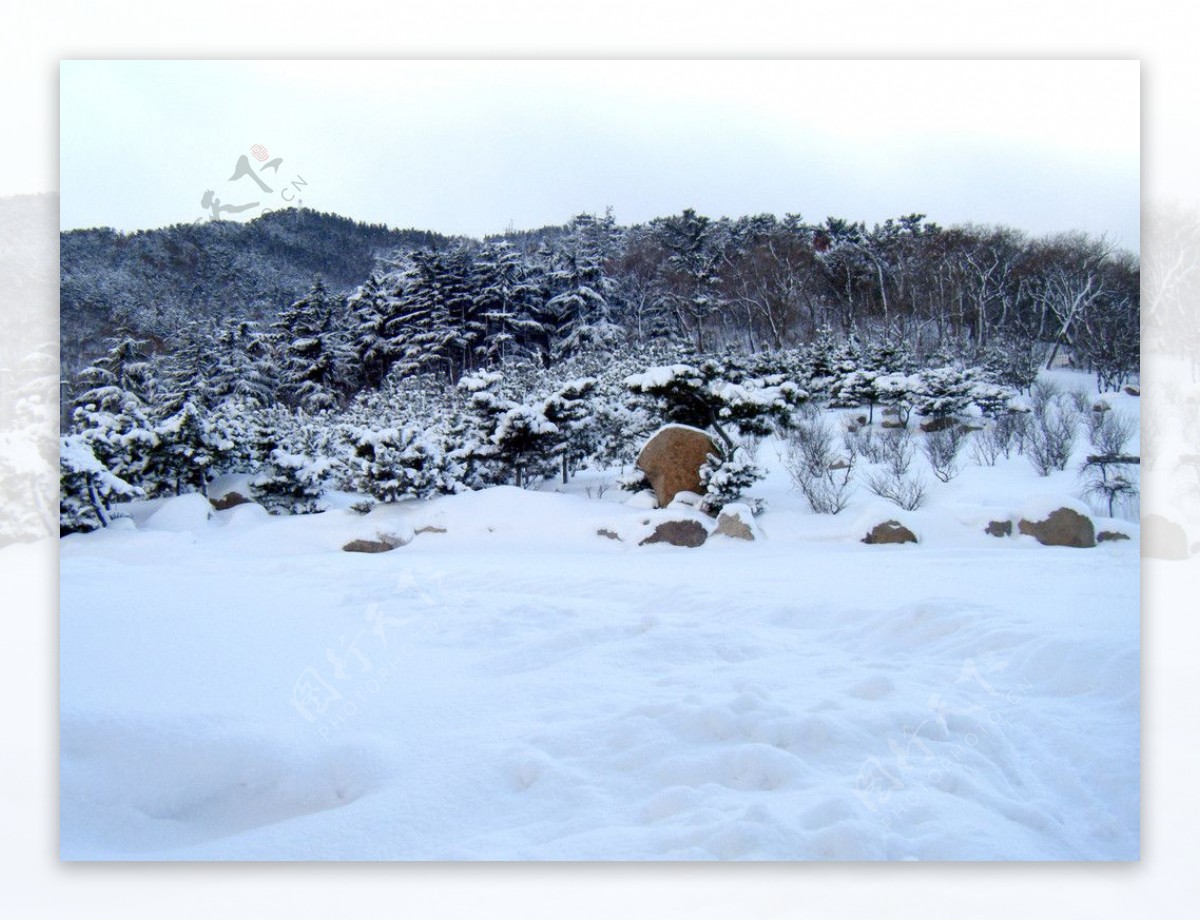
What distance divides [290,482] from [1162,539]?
496 cm

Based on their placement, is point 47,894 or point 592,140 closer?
point 47,894

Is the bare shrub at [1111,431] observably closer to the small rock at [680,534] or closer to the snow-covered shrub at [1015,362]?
the snow-covered shrub at [1015,362]

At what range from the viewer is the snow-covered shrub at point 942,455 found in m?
3.48

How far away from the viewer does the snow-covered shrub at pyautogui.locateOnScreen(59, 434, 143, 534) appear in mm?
3139

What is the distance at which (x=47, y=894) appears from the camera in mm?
2730

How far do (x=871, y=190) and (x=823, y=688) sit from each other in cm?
210

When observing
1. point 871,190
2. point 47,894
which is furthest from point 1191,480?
point 47,894

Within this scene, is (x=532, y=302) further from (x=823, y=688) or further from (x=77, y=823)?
(x=77, y=823)

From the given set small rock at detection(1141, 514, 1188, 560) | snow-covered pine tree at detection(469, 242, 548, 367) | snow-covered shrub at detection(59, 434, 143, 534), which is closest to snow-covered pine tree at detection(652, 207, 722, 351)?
snow-covered pine tree at detection(469, 242, 548, 367)

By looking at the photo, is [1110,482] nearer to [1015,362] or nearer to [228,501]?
[1015,362]

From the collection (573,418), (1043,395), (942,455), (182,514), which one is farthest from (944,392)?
(182,514)

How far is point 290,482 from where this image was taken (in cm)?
533

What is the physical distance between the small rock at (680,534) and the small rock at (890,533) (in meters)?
1.14
